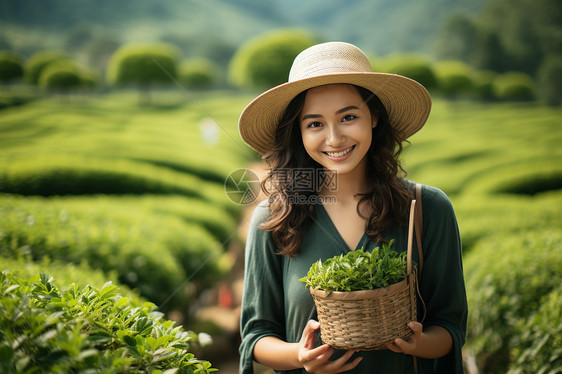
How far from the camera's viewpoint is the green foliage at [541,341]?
7.80 feet

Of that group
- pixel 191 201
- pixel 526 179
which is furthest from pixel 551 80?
pixel 191 201

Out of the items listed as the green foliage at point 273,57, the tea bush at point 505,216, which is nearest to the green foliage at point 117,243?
the tea bush at point 505,216

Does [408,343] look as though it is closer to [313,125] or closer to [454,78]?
[313,125]

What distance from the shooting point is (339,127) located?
1.50m

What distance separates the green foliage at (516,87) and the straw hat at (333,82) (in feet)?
25.9

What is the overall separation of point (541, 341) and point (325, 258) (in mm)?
1833

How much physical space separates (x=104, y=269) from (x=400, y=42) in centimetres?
1230

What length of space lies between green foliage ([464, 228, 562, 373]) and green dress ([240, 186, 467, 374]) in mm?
1699

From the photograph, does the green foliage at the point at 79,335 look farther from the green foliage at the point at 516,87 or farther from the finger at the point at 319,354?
the green foliage at the point at 516,87

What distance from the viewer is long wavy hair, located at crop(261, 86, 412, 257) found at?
5.01 ft

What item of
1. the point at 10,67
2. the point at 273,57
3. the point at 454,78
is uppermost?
the point at 273,57

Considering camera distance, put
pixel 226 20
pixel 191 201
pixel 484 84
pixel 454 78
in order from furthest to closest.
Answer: pixel 226 20 → pixel 454 78 → pixel 484 84 → pixel 191 201

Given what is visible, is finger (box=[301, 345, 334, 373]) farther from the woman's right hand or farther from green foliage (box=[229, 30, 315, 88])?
green foliage (box=[229, 30, 315, 88])

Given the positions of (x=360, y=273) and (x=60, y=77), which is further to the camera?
(x=60, y=77)
